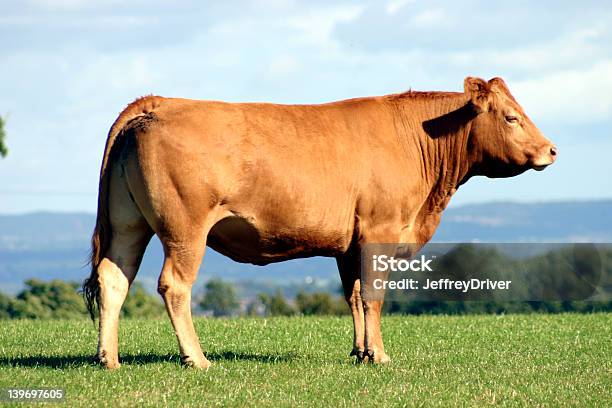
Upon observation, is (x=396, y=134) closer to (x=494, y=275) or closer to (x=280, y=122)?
(x=280, y=122)

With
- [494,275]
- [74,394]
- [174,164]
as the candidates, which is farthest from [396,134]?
[494,275]

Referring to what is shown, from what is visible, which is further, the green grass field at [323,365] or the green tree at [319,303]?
the green tree at [319,303]

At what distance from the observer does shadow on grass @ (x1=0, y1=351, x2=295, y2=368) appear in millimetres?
10966

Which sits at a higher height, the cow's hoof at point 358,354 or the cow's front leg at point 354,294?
the cow's front leg at point 354,294

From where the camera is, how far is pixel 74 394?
9.02 meters

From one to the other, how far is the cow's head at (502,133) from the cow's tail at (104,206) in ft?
12.3

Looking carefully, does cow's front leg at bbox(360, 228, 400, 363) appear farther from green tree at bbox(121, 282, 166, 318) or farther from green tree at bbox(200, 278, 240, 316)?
green tree at bbox(200, 278, 240, 316)

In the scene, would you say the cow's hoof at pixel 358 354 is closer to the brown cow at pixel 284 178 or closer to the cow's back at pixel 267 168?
the brown cow at pixel 284 178

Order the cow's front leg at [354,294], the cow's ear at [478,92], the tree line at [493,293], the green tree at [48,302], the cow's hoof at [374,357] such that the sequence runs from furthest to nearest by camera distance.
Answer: the green tree at [48,302] → the tree line at [493,293] → the cow's ear at [478,92] → the cow's front leg at [354,294] → the cow's hoof at [374,357]

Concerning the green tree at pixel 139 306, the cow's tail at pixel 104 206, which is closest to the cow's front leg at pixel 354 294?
the cow's tail at pixel 104 206

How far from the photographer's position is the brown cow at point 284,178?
10320mm

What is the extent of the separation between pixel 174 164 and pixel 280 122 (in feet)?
4.60

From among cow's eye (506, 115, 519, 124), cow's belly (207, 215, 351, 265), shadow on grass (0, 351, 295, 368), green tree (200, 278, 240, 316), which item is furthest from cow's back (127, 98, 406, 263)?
green tree (200, 278, 240, 316)

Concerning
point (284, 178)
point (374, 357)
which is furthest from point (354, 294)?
point (284, 178)
